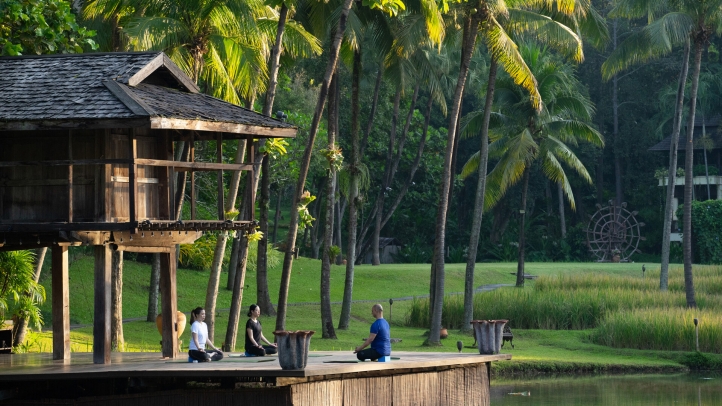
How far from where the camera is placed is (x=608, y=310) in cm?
3675

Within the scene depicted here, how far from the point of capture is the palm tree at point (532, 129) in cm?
4403

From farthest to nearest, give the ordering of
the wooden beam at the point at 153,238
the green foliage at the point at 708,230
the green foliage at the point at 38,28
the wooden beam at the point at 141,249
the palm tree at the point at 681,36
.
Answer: the green foliage at the point at 708,230 < the palm tree at the point at 681,36 < the green foliage at the point at 38,28 < the wooden beam at the point at 141,249 < the wooden beam at the point at 153,238

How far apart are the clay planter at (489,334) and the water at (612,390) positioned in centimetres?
243

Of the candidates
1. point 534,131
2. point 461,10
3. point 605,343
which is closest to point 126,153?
point 461,10

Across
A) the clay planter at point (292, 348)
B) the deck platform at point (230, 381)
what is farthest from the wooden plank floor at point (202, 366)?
the clay planter at point (292, 348)

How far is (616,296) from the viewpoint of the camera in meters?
38.0

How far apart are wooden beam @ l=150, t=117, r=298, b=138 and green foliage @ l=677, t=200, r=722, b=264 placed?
44.3 metres

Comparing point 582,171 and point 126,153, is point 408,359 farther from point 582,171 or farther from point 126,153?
point 582,171

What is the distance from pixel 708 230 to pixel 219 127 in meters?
46.6

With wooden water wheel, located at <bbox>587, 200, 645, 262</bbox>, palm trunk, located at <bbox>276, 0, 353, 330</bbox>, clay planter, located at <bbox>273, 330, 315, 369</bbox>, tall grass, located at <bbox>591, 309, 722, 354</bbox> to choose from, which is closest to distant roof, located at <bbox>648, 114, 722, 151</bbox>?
wooden water wheel, located at <bbox>587, 200, 645, 262</bbox>

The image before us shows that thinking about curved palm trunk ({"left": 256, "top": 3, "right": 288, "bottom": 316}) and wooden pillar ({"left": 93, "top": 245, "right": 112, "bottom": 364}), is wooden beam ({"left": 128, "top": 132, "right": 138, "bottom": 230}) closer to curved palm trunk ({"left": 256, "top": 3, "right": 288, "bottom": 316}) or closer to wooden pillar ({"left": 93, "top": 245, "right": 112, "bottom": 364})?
wooden pillar ({"left": 93, "top": 245, "right": 112, "bottom": 364})

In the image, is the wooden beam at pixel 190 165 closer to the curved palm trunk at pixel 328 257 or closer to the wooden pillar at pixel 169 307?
the wooden pillar at pixel 169 307

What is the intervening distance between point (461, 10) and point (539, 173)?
3940cm

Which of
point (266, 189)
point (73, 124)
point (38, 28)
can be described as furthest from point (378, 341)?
point (266, 189)
